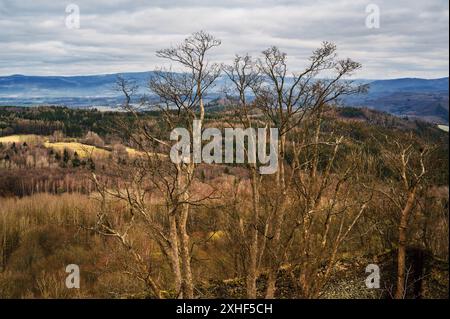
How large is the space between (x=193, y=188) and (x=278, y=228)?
5.18 meters

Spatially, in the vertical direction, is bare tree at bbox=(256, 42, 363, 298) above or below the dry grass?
above

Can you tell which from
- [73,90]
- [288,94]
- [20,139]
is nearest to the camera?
[288,94]

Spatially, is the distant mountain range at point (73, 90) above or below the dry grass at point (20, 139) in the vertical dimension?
above

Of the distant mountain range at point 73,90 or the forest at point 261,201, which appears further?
the distant mountain range at point 73,90

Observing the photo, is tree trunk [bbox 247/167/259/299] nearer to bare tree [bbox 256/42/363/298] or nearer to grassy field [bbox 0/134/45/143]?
bare tree [bbox 256/42/363/298]

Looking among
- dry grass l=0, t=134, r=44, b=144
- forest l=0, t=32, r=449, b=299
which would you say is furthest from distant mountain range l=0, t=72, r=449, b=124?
forest l=0, t=32, r=449, b=299

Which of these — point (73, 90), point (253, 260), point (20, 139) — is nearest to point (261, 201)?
point (253, 260)

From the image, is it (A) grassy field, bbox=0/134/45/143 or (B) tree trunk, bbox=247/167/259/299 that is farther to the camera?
(A) grassy field, bbox=0/134/45/143

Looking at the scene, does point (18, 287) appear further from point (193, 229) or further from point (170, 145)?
point (170, 145)

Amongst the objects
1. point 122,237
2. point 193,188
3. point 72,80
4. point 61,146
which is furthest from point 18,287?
point 72,80

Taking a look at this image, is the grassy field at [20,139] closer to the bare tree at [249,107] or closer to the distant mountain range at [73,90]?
the distant mountain range at [73,90]

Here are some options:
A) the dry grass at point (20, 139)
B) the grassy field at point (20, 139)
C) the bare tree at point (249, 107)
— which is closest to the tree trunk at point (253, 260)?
the bare tree at point (249, 107)

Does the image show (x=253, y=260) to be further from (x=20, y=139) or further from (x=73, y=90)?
(x=73, y=90)
